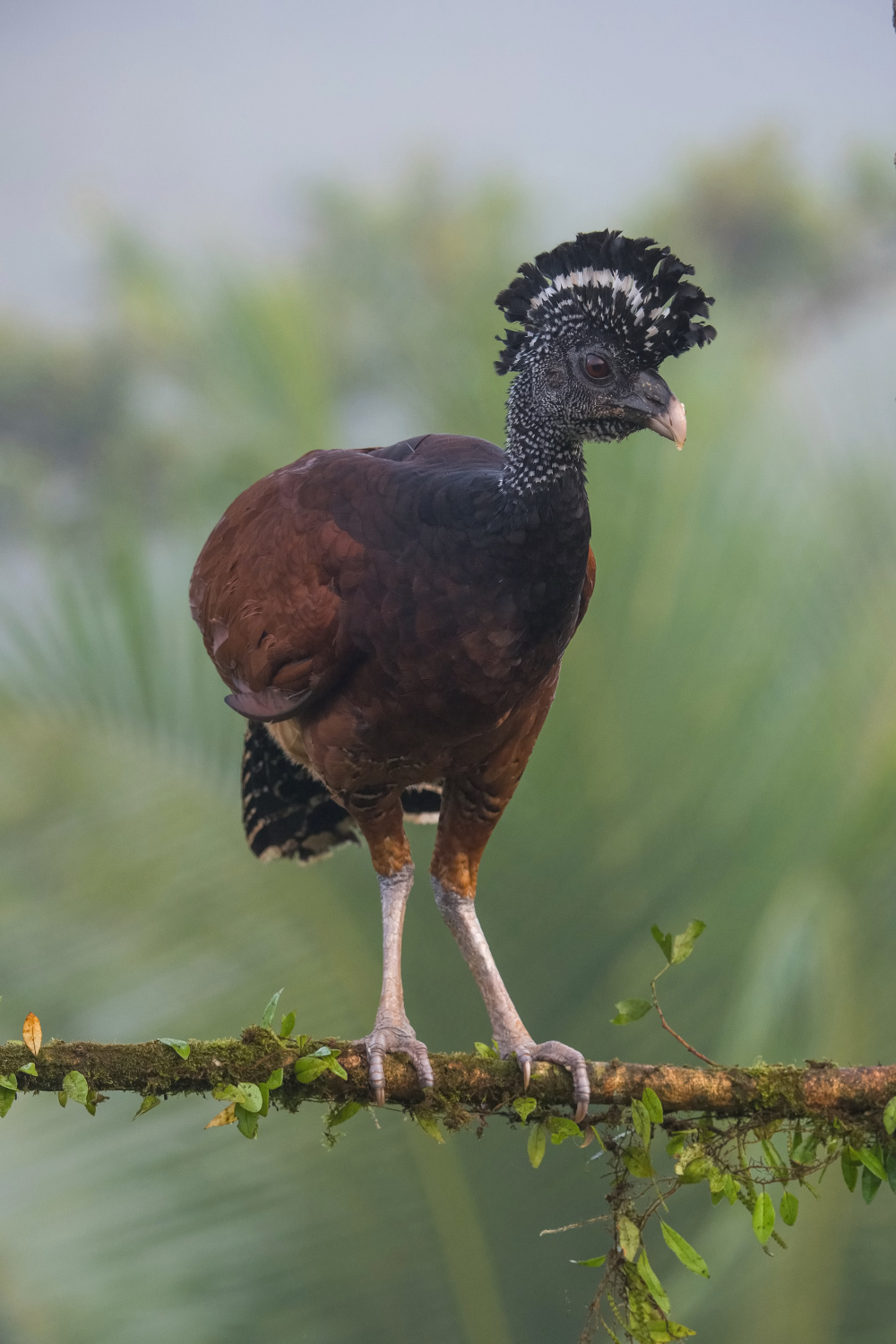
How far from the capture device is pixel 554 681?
105 inches

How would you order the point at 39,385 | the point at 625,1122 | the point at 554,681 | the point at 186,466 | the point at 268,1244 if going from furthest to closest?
the point at 39,385, the point at 186,466, the point at 268,1244, the point at 554,681, the point at 625,1122

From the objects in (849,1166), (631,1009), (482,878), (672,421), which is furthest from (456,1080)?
(482,878)

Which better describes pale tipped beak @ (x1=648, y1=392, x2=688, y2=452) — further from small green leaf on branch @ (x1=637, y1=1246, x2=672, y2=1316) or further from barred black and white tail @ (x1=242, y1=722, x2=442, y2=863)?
small green leaf on branch @ (x1=637, y1=1246, x2=672, y2=1316)

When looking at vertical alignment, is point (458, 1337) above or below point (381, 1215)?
below

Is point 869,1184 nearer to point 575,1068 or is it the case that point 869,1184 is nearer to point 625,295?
point 575,1068

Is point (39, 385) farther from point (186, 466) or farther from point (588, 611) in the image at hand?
point (588, 611)

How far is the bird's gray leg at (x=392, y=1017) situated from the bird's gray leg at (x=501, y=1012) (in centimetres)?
13

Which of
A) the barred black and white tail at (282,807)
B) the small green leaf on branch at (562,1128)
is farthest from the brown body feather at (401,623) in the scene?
the small green leaf on branch at (562,1128)

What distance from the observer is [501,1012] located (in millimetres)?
2535

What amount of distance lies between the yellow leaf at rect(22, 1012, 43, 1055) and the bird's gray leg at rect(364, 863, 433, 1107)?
565 millimetres

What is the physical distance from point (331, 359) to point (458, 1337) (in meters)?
3.48

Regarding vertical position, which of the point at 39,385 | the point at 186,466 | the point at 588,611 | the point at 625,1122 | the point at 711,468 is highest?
the point at 39,385

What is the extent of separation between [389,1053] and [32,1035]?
624 mm

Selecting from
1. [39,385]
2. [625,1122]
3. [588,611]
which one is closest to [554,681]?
[625,1122]
